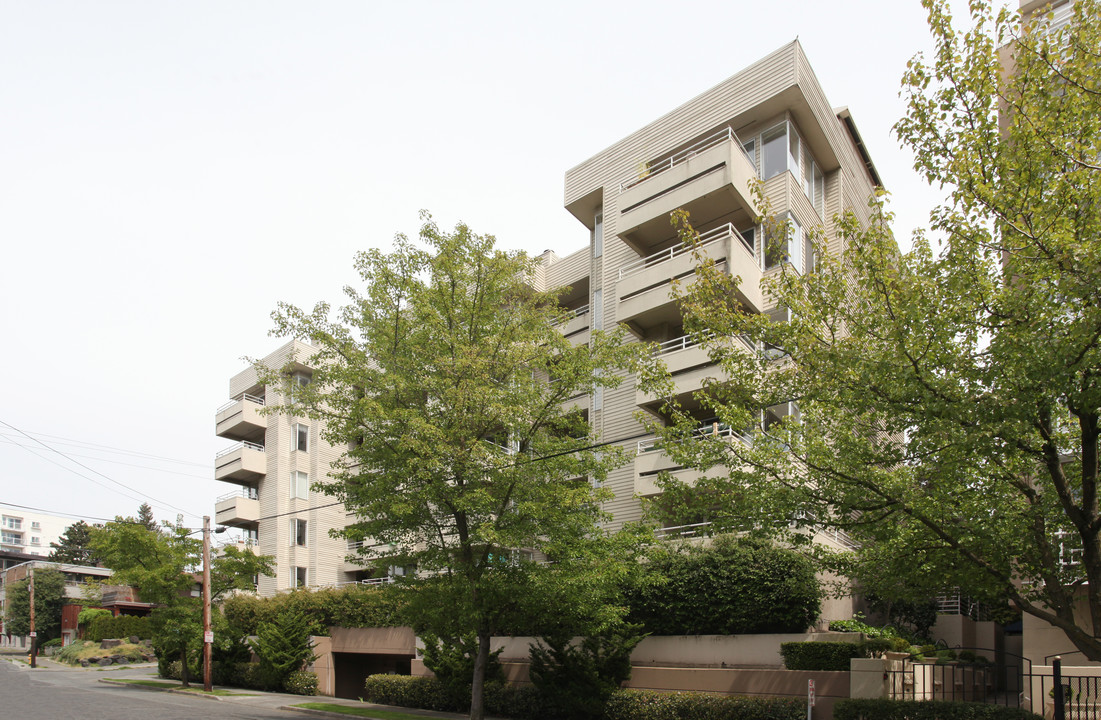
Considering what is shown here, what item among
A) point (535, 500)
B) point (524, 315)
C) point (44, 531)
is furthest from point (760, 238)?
point (44, 531)

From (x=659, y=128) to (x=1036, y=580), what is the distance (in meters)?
21.1

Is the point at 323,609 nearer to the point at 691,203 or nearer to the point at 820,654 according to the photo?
the point at 691,203

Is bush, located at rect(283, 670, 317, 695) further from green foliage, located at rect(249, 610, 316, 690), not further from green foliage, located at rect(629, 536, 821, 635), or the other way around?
green foliage, located at rect(629, 536, 821, 635)

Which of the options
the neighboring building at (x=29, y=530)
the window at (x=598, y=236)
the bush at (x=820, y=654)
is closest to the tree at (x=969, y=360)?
the bush at (x=820, y=654)

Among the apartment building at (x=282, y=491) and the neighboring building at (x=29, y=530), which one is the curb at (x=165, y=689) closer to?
the apartment building at (x=282, y=491)

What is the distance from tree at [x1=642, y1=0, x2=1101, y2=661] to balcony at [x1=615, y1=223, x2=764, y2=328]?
1064cm

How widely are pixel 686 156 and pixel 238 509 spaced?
1256 inches

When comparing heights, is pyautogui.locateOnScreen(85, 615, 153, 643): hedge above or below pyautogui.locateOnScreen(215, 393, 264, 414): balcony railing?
below

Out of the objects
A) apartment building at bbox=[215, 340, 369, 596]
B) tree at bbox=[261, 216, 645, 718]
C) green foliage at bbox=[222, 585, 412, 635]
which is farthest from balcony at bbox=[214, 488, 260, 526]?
tree at bbox=[261, 216, 645, 718]

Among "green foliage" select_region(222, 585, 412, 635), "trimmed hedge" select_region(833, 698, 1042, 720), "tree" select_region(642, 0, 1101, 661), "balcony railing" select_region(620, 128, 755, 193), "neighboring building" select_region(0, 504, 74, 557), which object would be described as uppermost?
"balcony railing" select_region(620, 128, 755, 193)

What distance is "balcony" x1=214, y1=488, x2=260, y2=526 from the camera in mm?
47344

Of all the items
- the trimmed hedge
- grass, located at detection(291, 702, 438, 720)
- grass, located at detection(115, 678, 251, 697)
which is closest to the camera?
the trimmed hedge

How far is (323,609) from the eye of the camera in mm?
33906

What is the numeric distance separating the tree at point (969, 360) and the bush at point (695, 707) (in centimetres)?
512
